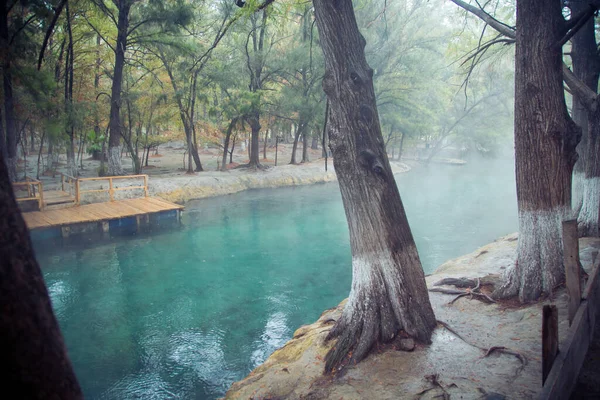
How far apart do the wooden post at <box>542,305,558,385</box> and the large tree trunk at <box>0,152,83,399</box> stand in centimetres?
330

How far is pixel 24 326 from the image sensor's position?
4.53 ft

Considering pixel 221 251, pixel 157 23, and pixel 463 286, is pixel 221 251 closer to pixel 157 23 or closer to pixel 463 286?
pixel 463 286

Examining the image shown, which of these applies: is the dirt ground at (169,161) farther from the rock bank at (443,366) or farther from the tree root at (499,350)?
the tree root at (499,350)

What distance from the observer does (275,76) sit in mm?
28688

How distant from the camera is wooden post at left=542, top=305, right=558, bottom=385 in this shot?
10.2ft

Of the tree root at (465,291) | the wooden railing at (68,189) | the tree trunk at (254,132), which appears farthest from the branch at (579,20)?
the tree trunk at (254,132)

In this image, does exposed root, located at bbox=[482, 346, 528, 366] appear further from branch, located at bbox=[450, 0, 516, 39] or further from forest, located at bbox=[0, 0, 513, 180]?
forest, located at bbox=[0, 0, 513, 180]

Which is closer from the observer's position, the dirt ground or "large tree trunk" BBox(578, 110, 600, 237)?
"large tree trunk" BBox(578, 110, 600, 237)

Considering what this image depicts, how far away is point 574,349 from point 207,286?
9.24 metres

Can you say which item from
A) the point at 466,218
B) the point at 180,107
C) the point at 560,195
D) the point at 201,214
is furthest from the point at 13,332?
the point at 180,107

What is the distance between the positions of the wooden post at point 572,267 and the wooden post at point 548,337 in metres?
1.21

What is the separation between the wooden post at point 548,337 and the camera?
10.2 ft

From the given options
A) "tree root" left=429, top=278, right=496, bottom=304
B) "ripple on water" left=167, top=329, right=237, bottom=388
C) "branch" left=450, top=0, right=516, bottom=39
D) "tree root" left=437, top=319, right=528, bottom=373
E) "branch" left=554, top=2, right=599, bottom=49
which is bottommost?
"ripple on water" left=167, top=329, right=237, bottom=388

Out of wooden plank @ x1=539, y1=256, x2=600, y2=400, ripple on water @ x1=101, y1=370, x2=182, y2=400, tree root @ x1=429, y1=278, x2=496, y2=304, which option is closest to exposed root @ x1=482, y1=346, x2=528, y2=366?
wooden plank @ x1=539, y1=256, x2=600, y2=400
